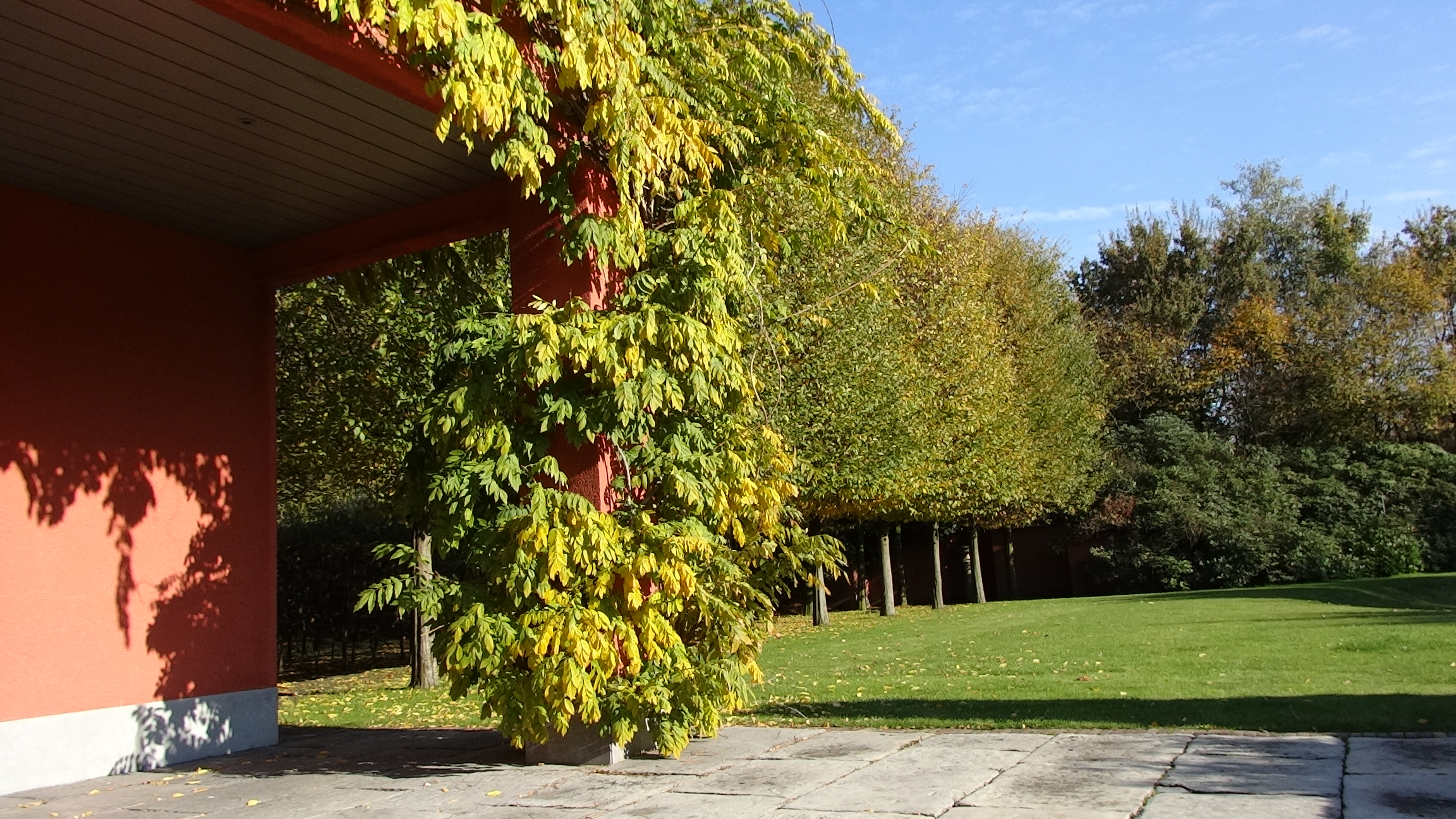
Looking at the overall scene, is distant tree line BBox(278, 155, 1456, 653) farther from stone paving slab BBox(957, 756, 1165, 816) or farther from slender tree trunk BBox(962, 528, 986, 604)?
stone paving slab BBox(957, 756, 1165, 816)

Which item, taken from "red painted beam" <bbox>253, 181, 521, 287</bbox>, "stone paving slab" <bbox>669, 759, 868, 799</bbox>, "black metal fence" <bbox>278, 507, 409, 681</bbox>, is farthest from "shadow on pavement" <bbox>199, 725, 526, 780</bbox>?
"black metal fence" <bbox>278, 507, 409, 681</bbox>

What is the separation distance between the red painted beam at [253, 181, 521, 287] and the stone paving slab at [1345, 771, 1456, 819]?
5.27 meters

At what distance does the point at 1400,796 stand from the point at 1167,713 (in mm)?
2660

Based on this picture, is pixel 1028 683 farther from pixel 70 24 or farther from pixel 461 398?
pixel 70 24

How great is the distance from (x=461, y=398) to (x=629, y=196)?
158cm

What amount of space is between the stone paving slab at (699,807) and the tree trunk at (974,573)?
22542 mm

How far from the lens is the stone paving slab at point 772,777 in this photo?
5002mm

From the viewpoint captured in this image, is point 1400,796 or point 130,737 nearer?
point 1400,796

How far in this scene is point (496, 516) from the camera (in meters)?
5.79

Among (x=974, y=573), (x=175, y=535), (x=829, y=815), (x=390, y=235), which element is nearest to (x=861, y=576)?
(x=974, y=573)

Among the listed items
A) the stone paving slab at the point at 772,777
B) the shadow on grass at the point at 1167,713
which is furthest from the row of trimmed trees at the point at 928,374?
the stone paving slab at the point at 772,777

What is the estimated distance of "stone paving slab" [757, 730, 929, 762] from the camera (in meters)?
5.77

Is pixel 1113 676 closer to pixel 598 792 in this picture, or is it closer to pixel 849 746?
pixel 849 746

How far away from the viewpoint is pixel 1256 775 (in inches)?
187
